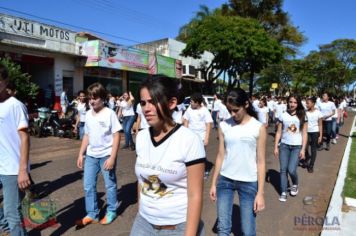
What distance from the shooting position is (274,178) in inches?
301

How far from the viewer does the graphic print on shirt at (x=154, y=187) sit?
2119 mm

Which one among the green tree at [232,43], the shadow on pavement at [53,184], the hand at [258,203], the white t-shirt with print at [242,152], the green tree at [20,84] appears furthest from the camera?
the green tree at [232,43]

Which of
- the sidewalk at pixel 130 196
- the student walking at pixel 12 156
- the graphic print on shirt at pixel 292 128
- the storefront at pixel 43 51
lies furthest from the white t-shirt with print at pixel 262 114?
the storefront at pixel 43 51

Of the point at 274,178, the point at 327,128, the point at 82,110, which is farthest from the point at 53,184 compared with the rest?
the point at 327,128

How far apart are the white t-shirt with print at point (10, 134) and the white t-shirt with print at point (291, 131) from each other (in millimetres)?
4251

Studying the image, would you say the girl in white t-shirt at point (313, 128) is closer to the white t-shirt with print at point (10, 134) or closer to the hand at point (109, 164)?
the hand at point (109, 164)

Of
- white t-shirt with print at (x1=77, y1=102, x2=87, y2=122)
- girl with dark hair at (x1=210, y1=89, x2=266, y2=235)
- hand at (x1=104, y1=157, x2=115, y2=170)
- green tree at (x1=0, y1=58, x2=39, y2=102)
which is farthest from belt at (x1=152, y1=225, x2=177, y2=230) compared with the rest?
green tree at (x1=0, y1=58, x2=39, y2=102)

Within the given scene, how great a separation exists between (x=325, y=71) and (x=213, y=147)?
178ft

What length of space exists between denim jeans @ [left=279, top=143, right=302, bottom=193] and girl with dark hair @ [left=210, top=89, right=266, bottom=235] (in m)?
2.49

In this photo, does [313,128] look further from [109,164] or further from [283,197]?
[109,164]

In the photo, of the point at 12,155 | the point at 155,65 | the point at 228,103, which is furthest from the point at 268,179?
the point at 155,65

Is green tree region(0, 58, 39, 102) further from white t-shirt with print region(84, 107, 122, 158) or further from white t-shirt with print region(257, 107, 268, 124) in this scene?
white t-shirt with print region(84, 107, 122, 158)

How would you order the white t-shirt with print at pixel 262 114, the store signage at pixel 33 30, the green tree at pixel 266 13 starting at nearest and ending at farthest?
the white t-shirt with print at pixel 262 114
the store signage at pixel 33 30
the green tree at pixel 266 13

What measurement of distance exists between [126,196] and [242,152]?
2.97 metres
